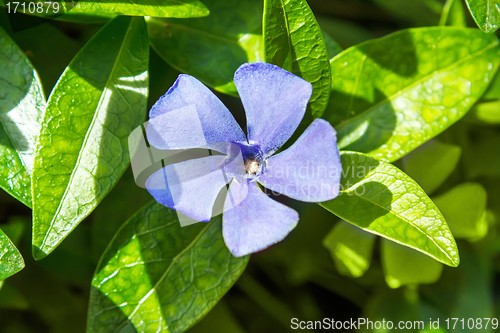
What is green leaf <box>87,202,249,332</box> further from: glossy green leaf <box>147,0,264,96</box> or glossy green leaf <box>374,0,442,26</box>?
glossy green leaf <box>374,0,442,26</box>

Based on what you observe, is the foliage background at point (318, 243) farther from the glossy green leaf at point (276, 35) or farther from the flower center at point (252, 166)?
the flower center at point (252, 166)

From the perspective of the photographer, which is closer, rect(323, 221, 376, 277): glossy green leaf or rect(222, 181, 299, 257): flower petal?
rect(222, 181, 299, 257): flower petal

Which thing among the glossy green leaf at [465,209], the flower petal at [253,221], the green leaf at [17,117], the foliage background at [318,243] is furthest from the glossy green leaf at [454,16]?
the green leaf at [17,117]

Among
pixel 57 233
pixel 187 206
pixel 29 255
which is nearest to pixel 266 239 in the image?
pixel 187 206

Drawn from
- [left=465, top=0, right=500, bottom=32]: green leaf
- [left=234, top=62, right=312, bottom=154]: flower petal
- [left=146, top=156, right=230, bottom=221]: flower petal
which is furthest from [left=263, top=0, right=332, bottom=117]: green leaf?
[left=465, top=0, right=500, bottom=32]: green leaf

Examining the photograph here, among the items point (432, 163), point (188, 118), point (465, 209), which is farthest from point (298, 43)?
point (465, 209)

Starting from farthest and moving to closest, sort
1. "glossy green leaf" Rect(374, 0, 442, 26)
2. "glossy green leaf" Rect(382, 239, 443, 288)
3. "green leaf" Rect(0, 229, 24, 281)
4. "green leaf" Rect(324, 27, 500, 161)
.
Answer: "glossy green leaf" Rect(374, 0, 442, 26)
"glossy green leaf" Rect(382, 239, 443, 288)
"green leaf" Rect(324, 27, 500, 161)
"green leaf" Rect(0, 229, 24, 281)
